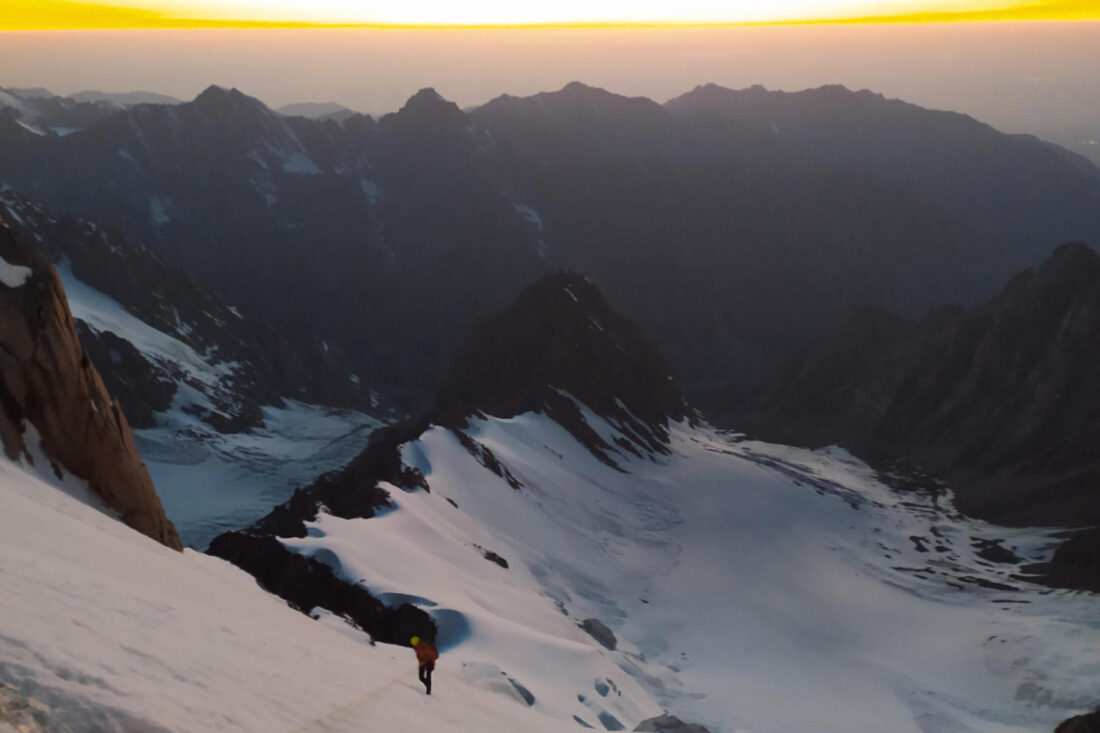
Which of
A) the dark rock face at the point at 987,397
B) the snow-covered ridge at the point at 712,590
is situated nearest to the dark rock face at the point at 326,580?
the snow-covered ridge at the point at 712,590

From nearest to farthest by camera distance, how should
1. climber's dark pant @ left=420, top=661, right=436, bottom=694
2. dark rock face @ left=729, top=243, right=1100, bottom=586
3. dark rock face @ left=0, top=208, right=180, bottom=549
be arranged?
1. climber's dark pant @ left=420, top=661, right=436, bottom=694
2. dark rock face @ left=0, top=208, right=180, bottom=549
3. dark rock face @ left=729, top=243, right=1100, bottom=586

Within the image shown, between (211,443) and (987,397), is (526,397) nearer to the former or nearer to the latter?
(211,443)

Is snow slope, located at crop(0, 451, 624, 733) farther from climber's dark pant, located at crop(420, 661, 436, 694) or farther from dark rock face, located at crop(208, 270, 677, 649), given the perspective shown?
dark rock face, located at crop(208, 270, 677, 649)

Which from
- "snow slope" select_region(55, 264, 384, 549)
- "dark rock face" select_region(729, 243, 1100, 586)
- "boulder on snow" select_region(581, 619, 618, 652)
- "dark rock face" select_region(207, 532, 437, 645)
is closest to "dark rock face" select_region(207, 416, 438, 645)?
"dark rock face" select_region(207, 532, 437, 645)

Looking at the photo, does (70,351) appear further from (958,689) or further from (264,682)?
(958,689)

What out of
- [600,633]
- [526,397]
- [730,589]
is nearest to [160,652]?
[600,633]

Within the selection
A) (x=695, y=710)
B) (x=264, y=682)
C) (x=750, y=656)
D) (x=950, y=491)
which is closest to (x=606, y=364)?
(x=950, y=491)
